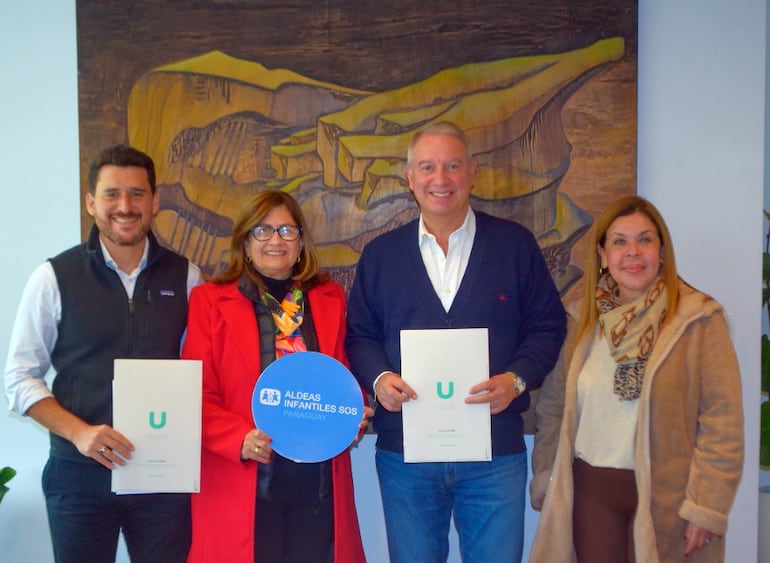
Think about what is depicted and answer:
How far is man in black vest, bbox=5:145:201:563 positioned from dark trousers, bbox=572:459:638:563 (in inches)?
52.5

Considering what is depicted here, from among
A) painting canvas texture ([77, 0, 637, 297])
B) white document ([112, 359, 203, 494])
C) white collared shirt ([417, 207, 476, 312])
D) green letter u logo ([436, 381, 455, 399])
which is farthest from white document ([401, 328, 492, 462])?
painting canvas texture ([77, 0, 637, 297])

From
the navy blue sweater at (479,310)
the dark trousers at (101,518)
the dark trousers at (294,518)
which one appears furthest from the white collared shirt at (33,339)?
the navy blue sweater at (479,310)

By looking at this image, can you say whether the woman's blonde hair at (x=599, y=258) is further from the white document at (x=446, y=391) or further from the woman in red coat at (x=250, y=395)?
the woman in red coat at (x=250, y=395)

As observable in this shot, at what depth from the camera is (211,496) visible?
2.09 m

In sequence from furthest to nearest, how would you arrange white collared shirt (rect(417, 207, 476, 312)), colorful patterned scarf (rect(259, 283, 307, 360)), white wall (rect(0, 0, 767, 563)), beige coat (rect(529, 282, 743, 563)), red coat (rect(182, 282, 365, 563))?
white wall (rect(0, 0, 767, 563)), white collared shirt (rect(417, 207, 476, 312)), colorful patterned scarf (rect(259, 283, 307, 360)), red coat (rect(182, 282, 365, 563)), beige coat (rect(529, 282, 743, 563))

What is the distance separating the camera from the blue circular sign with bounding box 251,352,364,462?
2.02 meters

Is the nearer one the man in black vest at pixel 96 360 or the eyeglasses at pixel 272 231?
the man in black vest at pixel 96 360

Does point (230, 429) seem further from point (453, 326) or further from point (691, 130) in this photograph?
point (691, 130)

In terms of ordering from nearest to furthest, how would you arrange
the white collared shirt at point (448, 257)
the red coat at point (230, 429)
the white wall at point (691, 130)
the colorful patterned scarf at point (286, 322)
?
the red coat at point (230, 429) < the colorful patterned scarf at point (286, 322) < the white collared shirt at point (448, 257) < the white wall at point (691, 130)

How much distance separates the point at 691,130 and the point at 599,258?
1.03 metres

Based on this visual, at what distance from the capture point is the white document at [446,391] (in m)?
2.08

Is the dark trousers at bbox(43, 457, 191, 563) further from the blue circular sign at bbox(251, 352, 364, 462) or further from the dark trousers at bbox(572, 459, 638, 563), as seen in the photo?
the dark trousers at bbox(572, 459, 638, 563)

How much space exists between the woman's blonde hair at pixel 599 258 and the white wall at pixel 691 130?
0.78 metres

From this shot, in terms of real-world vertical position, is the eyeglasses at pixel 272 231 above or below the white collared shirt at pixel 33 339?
above
